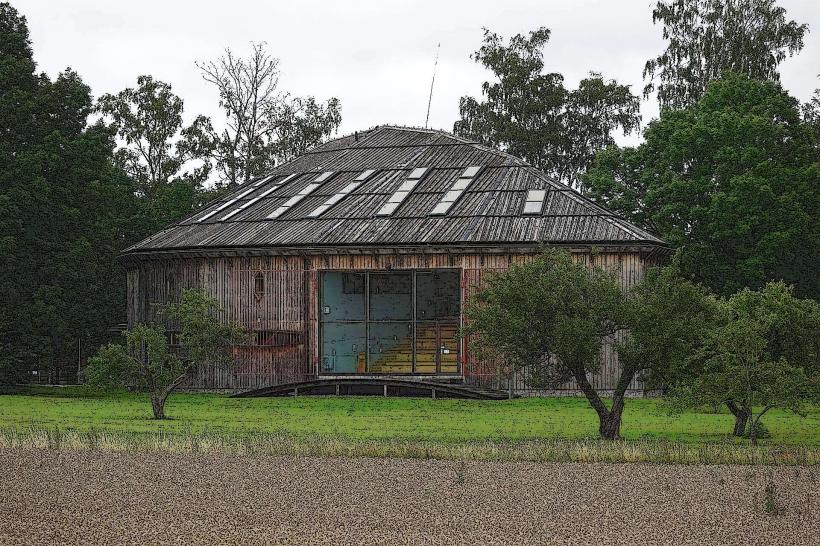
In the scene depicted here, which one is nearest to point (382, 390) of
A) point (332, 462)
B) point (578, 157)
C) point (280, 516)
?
point (332, 462)

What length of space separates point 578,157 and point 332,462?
169 feet

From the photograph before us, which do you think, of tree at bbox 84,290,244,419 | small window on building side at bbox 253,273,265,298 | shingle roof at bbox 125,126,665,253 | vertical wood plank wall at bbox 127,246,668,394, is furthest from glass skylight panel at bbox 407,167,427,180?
tree at bbox 84,290,244,419

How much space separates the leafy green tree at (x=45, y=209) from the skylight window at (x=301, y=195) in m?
7.60

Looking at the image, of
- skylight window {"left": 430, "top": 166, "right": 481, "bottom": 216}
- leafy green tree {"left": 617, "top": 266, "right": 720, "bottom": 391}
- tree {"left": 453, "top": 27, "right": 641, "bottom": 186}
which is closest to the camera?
leafy green tree {"left": 617, "top": 266, "right": 720, "bottom": 391}

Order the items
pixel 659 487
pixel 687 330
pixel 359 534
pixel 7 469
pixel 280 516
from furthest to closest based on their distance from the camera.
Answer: pixel 687 330
pixel 7 469
pixel 659 487
pixel 280 516
pixel 359 534

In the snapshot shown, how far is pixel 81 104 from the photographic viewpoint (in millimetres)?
52781

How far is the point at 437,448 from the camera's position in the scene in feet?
86.5

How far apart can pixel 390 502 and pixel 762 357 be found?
11.9m

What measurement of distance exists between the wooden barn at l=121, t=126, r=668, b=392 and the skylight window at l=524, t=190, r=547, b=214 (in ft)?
0.15

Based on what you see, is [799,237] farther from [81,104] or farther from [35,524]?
[35,524]

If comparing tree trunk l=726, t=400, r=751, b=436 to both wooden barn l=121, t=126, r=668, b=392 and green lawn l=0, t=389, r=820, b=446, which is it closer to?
green lawn l=0, t=389, r=820, b=446

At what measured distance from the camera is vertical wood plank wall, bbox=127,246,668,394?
45438mm

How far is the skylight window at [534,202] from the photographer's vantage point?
4678cm

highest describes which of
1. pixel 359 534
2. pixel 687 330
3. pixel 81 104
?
pixel 81 104
